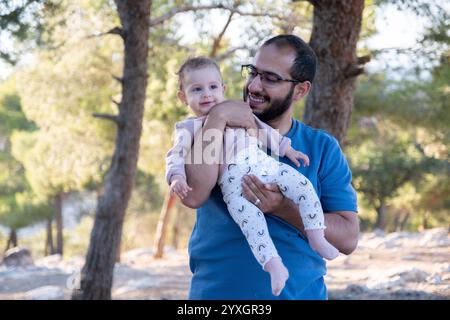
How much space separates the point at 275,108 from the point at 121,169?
5.93 m

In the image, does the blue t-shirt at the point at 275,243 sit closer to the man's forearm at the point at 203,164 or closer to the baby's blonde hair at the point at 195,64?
the man's forearm at the point at 203,164

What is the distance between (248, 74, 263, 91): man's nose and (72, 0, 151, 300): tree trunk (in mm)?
5568

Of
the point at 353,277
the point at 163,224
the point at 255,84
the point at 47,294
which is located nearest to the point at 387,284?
the point at 353,277

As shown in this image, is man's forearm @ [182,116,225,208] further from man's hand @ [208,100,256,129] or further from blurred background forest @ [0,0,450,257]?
blurred background forest @ [0,0,450,257]

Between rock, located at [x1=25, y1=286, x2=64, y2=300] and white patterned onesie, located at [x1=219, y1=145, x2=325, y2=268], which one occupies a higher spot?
white patterned onesie, located at [x1=219, y1=145, x2=325, y2=268]

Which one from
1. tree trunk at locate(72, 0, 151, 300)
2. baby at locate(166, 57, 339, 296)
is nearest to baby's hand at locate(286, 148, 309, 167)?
→ baby at locate(166, 57, 339, 296)

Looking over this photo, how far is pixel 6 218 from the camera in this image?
26.0 metres

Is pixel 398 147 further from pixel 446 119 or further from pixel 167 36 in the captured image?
pixel 167 36

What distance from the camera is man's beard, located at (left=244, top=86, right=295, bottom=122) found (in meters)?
2.60

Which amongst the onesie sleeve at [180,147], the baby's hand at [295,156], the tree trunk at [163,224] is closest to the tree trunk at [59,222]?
the tree trunk at [163,224]

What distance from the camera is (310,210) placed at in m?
2.43

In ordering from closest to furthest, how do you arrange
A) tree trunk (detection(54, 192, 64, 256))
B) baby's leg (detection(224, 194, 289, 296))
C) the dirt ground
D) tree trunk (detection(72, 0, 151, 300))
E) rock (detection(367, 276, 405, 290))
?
baby's leg (detection(224, 194, 289, 296)) < tree trunk (detection(72, 0, 151, 300)) < the dirt ground < rock (detection(367, 276, 405, 290)) < tree trunk (detection(54, 192, 64, 256))

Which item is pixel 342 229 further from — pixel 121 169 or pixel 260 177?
pixel 121 169
